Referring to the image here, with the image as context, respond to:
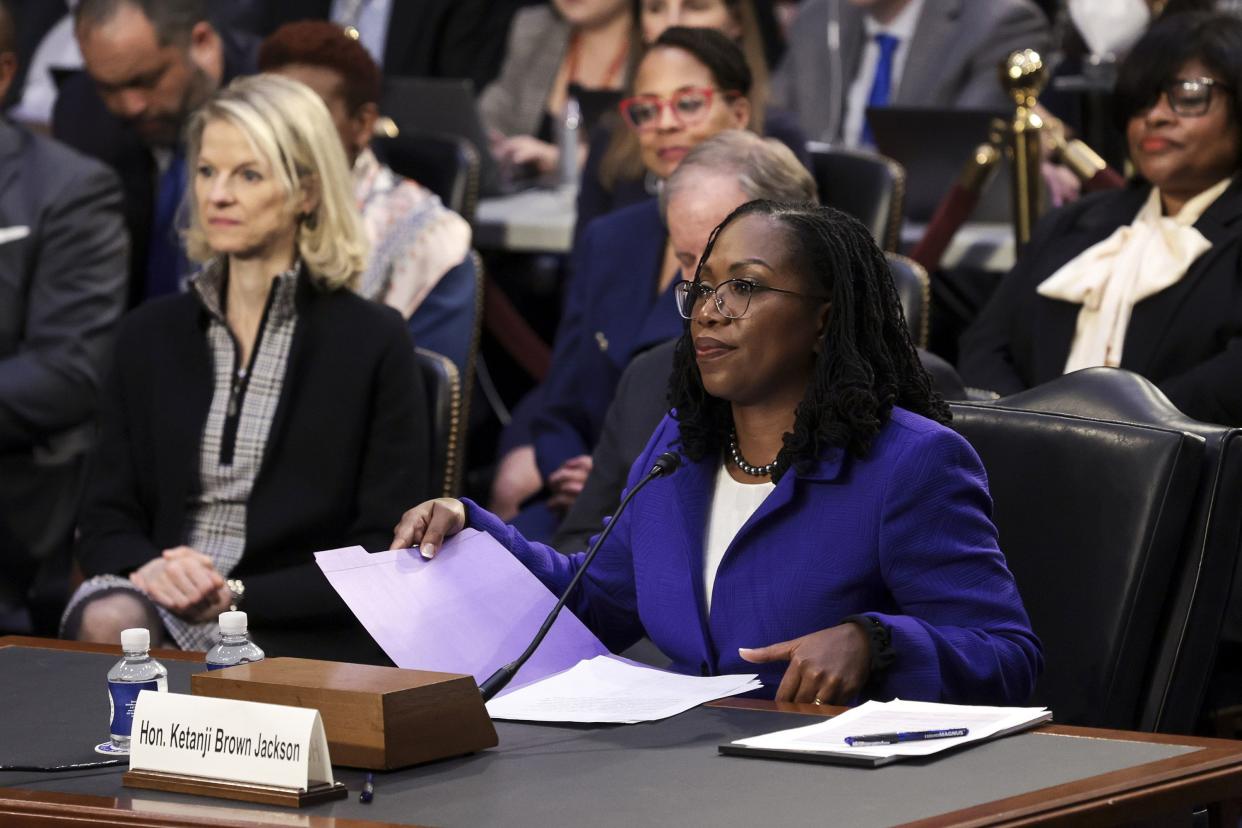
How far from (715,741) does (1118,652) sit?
25.6 inches

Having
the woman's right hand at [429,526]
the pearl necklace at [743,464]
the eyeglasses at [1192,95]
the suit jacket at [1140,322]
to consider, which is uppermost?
the eyeglasses at [1192,95]

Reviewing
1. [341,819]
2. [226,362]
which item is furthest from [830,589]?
[226,362]

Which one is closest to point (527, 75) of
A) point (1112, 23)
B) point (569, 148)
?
point (569, 148)

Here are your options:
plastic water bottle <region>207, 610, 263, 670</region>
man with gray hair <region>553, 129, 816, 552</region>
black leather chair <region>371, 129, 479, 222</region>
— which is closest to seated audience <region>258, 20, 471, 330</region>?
black leather chair <region>371, 129, 479, 222</region>

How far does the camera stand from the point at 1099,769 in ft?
5.43

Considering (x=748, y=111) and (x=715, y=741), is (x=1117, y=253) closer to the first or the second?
(x=748, y=111)

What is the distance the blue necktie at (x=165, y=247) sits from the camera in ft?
14.6

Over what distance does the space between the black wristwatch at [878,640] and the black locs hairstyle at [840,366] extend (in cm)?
21

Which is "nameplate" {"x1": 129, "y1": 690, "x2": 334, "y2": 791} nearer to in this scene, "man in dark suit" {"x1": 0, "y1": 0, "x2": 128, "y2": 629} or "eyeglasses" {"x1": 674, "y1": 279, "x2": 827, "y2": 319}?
"eyeglasses" {"x1": 674, "y1": 279, "x2": 827, "y2": 319}

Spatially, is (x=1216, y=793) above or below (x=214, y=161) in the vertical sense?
below

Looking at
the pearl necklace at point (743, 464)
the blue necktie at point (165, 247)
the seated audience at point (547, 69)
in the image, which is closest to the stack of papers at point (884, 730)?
the pearl necklace at point (743, 464)

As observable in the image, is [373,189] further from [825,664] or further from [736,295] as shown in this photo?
[825,664]

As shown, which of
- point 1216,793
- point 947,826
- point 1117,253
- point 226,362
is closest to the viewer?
point 947,826

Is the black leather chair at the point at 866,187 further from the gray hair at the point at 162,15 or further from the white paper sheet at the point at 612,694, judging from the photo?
the white paper sheet at the point at 612,694
